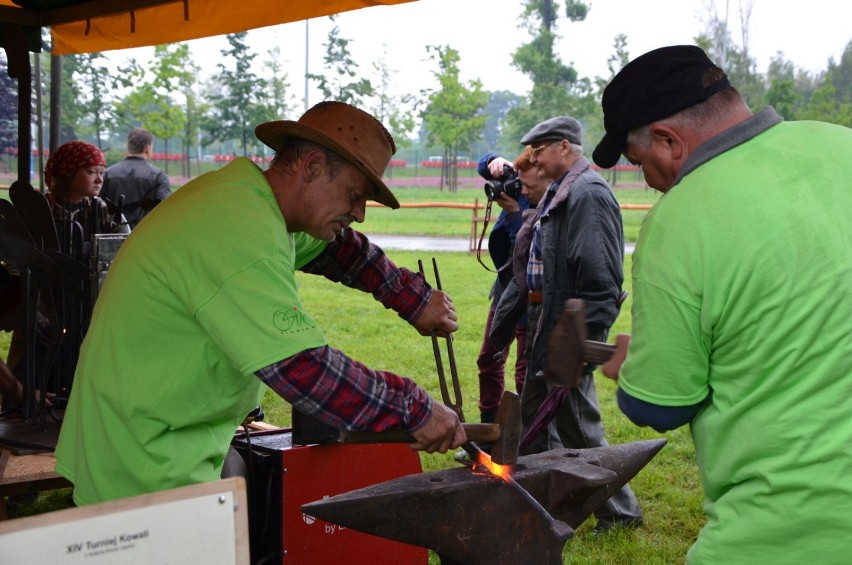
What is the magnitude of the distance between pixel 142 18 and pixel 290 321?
11.1 feet

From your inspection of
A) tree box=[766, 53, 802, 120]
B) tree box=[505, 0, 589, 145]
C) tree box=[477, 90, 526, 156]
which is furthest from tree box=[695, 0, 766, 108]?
tree box=[477, 90, 526, 156]

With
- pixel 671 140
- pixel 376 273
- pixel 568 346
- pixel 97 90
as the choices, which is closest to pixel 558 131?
pixel 376 273

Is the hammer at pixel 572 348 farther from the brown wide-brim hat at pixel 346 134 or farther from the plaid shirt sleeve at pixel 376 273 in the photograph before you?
the plaid shirt sleeve at pixel 376 273

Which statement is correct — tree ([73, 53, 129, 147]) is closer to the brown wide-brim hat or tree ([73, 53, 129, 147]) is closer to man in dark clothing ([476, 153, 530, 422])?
man in dark clothing ([476, 153, 530, 422])

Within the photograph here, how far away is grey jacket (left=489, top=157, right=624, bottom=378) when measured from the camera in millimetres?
4152

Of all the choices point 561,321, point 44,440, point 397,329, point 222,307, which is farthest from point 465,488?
point 397,329

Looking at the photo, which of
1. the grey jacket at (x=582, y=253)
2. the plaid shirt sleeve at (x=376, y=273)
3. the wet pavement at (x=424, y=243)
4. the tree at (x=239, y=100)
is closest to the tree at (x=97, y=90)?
the tree at (x=239, y=100)

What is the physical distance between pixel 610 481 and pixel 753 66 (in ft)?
70.0

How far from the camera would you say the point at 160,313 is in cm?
212

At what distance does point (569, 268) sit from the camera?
14.1 ft

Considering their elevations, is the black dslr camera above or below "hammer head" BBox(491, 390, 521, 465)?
above

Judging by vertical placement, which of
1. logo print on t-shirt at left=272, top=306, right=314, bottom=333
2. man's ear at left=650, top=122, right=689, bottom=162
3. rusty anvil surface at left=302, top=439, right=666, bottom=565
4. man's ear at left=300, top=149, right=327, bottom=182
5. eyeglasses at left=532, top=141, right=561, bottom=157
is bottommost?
rusty anvil surface at left=302, top=439, right=666, bottom=565

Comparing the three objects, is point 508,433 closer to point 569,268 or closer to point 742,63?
point 569,268

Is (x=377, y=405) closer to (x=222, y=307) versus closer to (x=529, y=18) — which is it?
(x=222, y=307)
